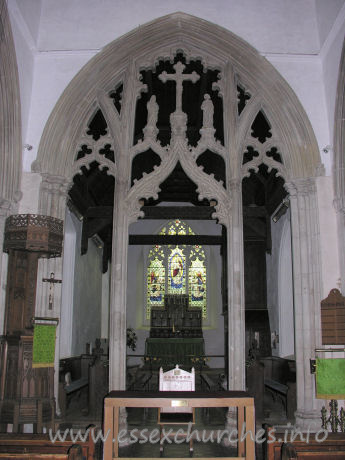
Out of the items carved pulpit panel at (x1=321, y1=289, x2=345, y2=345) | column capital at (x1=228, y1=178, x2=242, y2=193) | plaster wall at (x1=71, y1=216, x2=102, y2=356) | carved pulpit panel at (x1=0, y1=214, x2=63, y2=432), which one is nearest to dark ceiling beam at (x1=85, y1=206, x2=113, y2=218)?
plaster wall at (x1=71, y1=216, x2=102, y2=356)

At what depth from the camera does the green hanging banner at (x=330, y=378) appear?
5445 millimetres

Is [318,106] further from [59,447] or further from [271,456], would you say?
[59,447]

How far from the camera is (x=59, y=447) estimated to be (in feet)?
9.75

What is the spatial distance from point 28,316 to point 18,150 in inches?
90.0

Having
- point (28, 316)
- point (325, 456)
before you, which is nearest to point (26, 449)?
point (325, 456)

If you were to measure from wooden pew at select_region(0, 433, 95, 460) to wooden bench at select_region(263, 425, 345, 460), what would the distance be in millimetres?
1168

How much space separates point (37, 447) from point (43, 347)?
2595 millimetres

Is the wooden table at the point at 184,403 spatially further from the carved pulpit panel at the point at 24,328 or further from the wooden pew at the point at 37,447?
the carved pulpit panel at the point at 24,328

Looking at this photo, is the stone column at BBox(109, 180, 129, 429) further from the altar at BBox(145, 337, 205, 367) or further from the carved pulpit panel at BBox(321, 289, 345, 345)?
the altar at BBox(145, 337, 205, 367)

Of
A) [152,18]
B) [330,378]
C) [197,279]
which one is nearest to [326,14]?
[152,18]

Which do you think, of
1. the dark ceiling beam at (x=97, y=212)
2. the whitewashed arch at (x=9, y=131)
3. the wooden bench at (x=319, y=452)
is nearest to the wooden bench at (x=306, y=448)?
the wooden bench at (x=319, y=452)

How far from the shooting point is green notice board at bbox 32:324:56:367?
5.38 m

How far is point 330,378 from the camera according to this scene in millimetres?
5520

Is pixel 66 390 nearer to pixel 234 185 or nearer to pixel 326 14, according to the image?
pixel 234 185
